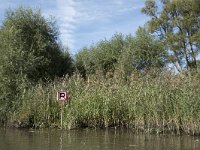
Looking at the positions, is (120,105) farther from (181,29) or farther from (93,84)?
(181,29)

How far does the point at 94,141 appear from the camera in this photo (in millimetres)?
17672

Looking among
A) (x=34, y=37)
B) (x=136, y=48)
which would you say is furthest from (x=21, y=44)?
(x=136, y=48)

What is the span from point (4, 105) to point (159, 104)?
10.4 metres

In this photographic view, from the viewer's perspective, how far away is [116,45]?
4250 centimetres

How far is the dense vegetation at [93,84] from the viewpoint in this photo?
2045 cm

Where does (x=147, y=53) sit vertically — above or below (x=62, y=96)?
above

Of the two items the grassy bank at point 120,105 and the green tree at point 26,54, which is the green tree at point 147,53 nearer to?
the green tree at point 26,54

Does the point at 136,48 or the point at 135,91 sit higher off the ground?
the point at 136,48

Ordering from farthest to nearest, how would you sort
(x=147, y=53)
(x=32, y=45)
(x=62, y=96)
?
(x=147, y=53)
(x=32, y=45)
(x=62, y=96)

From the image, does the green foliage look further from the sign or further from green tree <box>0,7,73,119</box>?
the sign

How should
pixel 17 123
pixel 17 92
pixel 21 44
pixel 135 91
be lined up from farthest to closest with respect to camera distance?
pixel 21 44 → pixel 17 92 → pixel 17 123 → pixel 135 91

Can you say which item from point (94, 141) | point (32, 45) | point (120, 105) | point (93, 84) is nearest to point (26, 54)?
point (32, 45)

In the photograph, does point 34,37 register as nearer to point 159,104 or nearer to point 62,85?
point 62,85

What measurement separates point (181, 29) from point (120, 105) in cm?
2755
